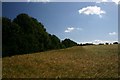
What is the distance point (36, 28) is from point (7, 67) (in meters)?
30.8

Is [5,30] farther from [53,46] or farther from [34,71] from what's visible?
[34,71]

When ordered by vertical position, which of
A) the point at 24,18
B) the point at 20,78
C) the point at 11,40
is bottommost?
the point at 20,78

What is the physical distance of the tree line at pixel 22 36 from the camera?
48.2 meters

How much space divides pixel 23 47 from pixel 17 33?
3282mm

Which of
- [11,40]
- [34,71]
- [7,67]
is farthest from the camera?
[11,40]

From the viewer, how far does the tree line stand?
48.2 m

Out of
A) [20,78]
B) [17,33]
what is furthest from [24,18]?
[20,78]

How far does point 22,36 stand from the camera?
167 ft

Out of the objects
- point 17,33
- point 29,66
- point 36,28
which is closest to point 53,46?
point 36,28

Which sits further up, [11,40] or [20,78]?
[11,40]

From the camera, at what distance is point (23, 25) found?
5519 centimetres

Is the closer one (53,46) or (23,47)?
(23,47)

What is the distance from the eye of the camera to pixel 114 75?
73.7 feet

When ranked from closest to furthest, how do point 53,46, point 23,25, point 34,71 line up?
point 34,71
point 23,25
point 53,46
